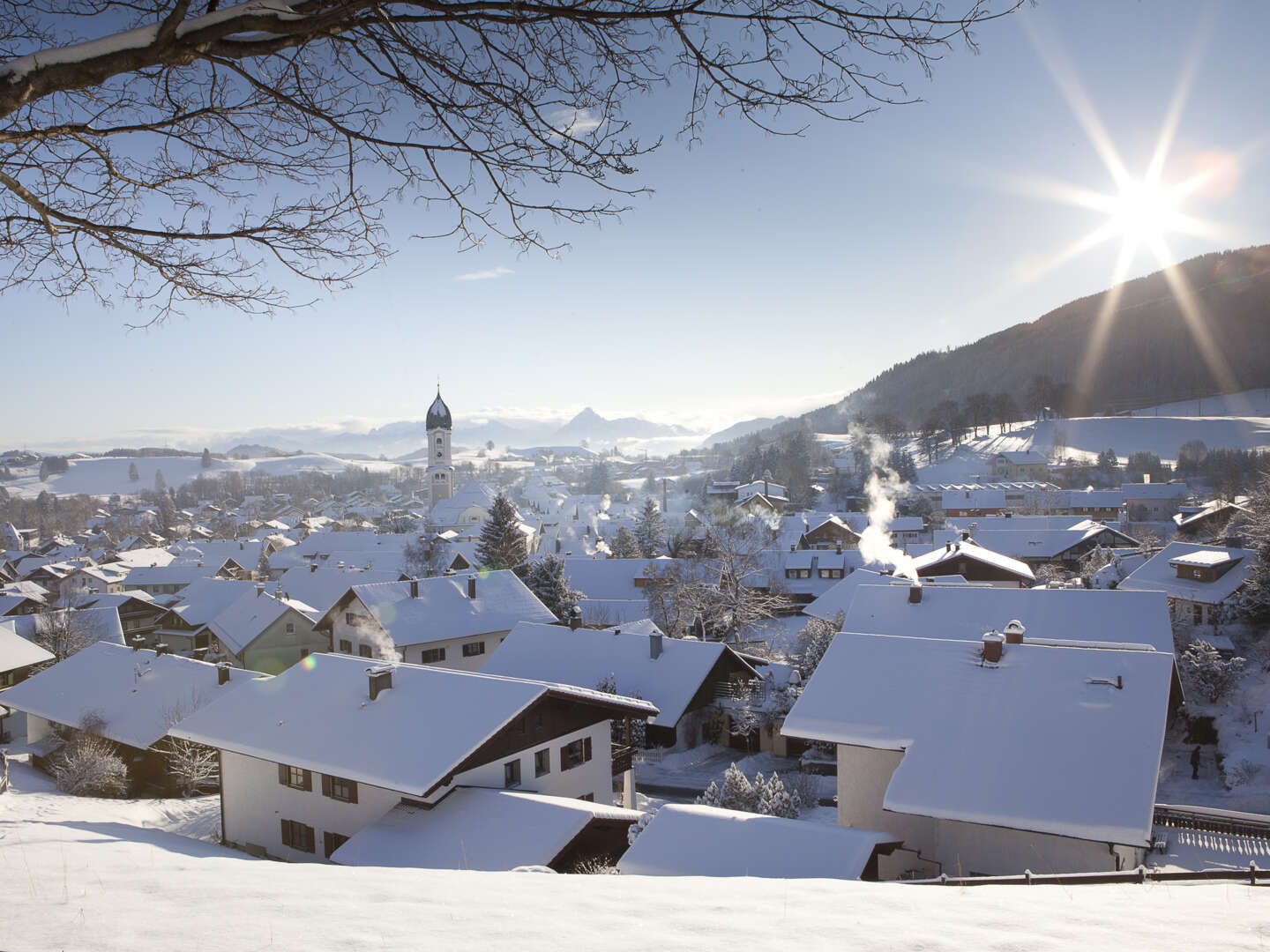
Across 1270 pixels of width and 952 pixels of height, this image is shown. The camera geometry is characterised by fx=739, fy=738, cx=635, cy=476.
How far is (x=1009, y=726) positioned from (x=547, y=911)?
10.8m

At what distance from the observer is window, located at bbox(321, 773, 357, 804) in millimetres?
14328

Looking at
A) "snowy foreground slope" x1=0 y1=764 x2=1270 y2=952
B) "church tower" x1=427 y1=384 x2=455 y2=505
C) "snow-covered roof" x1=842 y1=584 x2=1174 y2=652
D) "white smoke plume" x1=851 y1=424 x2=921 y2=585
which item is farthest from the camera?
"church tower" x1=427 y1=384 x2=455 y2=505

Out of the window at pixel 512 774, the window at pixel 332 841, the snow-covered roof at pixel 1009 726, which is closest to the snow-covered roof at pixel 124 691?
the window at pixel 332 841

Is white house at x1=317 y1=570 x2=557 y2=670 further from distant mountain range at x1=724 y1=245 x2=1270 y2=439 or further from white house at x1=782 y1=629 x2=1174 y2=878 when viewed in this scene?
distant mountain range at x1=724 y1=245 x2=1270 y2=439

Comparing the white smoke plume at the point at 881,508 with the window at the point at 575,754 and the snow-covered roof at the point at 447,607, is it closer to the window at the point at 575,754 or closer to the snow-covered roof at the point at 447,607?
the snow-covered roof at the point at 447,607

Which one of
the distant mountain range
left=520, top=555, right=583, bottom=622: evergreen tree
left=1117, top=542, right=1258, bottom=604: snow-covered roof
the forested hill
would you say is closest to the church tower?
left=520, top=555, right=583, bottom=622: evergreen tree

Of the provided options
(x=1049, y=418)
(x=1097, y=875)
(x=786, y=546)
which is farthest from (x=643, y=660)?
(x=1049, y=418)

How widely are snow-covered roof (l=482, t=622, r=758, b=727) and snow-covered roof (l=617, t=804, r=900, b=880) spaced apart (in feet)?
43.0

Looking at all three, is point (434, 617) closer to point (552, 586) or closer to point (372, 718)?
point (552, 586)

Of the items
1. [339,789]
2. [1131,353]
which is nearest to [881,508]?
[339,789]

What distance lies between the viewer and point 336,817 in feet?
47.8

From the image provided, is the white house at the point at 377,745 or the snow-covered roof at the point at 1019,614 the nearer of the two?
the white house at the point at 377,745

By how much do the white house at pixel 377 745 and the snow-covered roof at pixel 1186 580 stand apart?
2785cm

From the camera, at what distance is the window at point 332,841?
A: 47.3 ft
